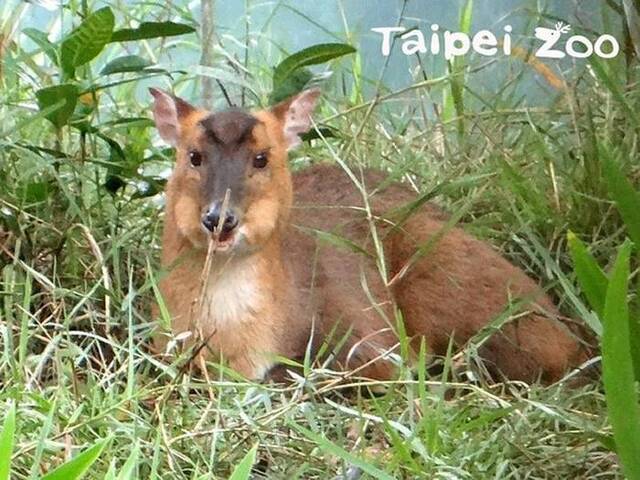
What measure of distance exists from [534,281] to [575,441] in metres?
0.81

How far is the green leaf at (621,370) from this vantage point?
4.42 ft

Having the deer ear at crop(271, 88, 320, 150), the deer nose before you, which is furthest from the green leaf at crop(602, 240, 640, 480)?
the deer ear at crop(271, 88, 320, 150)

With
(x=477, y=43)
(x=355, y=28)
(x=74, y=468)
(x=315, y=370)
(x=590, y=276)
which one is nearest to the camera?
(x=74, y=468)

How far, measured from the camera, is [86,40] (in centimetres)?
235

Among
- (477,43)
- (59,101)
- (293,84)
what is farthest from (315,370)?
(477,43)

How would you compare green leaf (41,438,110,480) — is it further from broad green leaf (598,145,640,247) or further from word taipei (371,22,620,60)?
word taipei (371,22,620,60)

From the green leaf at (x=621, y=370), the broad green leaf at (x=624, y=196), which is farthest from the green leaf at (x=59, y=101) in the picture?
the green leaf at (x=621, y=370)

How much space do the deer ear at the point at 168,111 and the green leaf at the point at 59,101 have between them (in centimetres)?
22

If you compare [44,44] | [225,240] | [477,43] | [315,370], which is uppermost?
[44,44]

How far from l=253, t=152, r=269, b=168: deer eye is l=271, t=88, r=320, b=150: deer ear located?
0.14 meters

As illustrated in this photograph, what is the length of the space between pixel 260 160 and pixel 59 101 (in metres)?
0.39

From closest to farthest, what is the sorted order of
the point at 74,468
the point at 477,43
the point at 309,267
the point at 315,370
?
the point at 74,468 → the point at 315,370 → the point at 309,267 → the point at 477,43

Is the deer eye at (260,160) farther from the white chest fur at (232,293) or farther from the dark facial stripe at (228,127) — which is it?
the white chest fur at (232,293)

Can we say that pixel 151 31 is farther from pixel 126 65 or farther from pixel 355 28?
pixel 355 28
